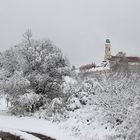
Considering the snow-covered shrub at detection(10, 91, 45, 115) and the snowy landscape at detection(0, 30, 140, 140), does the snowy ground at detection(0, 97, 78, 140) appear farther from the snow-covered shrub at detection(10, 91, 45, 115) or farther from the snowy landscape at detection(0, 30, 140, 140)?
the snow-covered shrub at detection(10, 91, 45, 115)

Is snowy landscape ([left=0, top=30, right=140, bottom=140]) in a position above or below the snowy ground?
above

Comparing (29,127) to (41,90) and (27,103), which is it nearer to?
(27,103)

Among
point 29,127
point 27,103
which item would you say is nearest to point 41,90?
point 27,103

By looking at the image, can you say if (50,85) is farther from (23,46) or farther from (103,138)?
(103,138)

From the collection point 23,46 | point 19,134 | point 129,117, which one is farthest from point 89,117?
point 23,46

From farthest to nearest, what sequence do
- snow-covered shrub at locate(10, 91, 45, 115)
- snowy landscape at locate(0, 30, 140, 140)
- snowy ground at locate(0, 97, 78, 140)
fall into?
snow-covered shrub at locate(10, 91, 45, 115), snowy landscape at locate(0, 30, 140, 140), snowy ground at locate(0, 97, 78, 140)

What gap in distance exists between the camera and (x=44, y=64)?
42438 millimetres

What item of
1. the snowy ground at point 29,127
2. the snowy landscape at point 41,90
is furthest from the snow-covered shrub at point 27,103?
the snowy ground at point 29,127

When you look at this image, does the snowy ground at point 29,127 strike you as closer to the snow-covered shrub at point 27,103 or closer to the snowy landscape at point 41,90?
the snowy landscape at point 41,90

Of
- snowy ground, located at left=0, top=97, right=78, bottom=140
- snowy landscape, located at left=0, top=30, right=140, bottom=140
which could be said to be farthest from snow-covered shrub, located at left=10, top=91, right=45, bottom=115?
snowy ground, located at left=0, top=97, right=78, bottom=140

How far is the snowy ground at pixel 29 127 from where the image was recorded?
89.1 ft

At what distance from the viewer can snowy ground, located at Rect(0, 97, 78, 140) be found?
27.1 meters

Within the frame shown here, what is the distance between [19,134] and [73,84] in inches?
563

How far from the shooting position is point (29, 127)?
109ft
